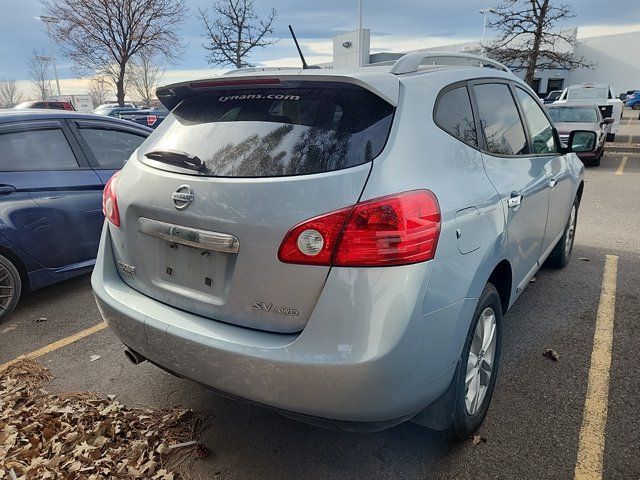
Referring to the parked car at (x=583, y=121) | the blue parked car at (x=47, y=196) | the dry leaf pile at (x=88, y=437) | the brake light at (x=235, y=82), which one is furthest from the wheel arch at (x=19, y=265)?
the parked car at (x=583, y=121)

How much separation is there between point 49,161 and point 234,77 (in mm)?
2731

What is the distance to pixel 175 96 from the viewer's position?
2475 mm

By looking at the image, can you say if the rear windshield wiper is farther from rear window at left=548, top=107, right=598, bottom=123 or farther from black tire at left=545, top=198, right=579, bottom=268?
rear window at left=548, top=107, right=598, bottom=123

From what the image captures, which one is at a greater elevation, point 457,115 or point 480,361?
point 457,115

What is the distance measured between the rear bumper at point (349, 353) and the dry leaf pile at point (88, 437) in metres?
0.62

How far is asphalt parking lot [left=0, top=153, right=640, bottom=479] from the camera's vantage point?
2.21 meters

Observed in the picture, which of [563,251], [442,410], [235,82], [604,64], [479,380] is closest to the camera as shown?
[442,410]

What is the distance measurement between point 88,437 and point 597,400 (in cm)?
278

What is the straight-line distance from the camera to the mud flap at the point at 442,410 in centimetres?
202

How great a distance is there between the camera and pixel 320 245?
1681mm

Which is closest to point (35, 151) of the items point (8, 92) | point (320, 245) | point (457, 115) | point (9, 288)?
point (9, 288)

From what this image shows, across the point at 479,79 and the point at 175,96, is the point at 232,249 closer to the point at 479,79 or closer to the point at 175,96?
the point at 175,96

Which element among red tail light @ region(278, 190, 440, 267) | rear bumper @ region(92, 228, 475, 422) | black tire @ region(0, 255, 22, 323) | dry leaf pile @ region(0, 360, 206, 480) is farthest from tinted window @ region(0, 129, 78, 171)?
red tail light @ region(278, 190, 440, 267)

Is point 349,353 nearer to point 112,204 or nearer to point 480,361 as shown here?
point 480,361
